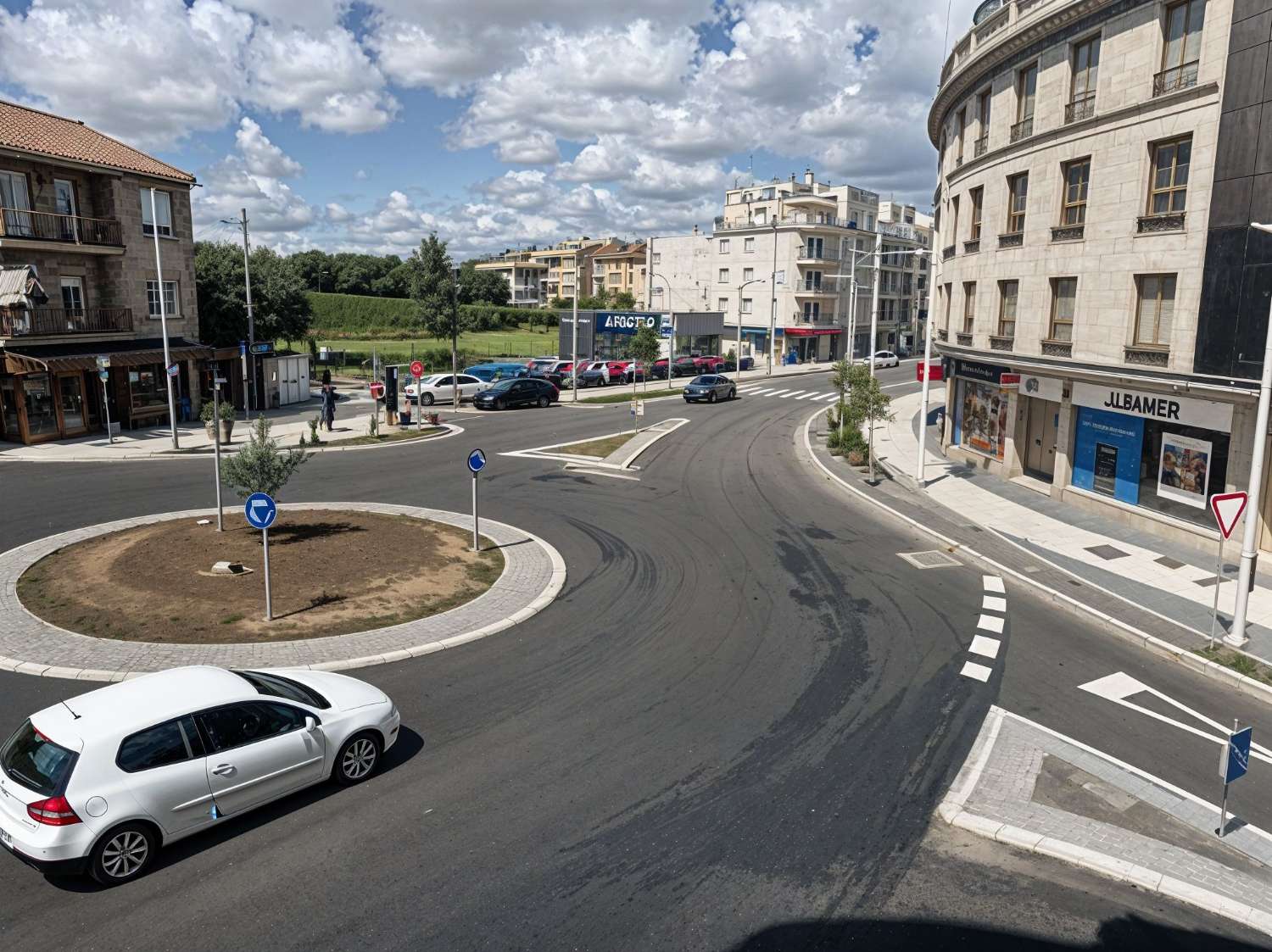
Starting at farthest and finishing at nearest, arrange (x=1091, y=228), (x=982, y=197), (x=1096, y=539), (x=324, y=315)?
(x=324, y=315) → (x=982, y=197) → (x=1091, y=228) → (x=1096, y=539)

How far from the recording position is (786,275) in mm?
77938

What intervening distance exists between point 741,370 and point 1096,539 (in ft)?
171

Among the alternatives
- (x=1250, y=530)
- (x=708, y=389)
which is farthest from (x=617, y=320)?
(x=1250, y=530)

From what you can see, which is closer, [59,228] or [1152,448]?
[1152,448]

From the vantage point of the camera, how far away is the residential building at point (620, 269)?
12736cm

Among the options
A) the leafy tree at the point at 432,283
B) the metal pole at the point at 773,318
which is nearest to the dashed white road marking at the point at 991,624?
the leafy tree at the point at 432,283

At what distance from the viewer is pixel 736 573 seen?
54.5 ft

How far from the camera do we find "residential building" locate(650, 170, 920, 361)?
3066 inches

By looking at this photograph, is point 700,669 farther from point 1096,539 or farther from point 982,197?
point 982,197

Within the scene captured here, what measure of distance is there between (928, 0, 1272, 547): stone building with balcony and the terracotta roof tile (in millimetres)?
30163

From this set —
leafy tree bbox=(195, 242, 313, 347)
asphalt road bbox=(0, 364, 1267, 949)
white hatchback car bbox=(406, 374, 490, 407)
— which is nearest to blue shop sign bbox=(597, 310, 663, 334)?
white hatchback car bbox=(406, 374, 490, 407)

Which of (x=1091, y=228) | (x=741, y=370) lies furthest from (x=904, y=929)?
(x=741, y=370)

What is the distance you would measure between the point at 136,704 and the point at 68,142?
33050 mm

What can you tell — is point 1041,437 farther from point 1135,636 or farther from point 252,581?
point 252,581
